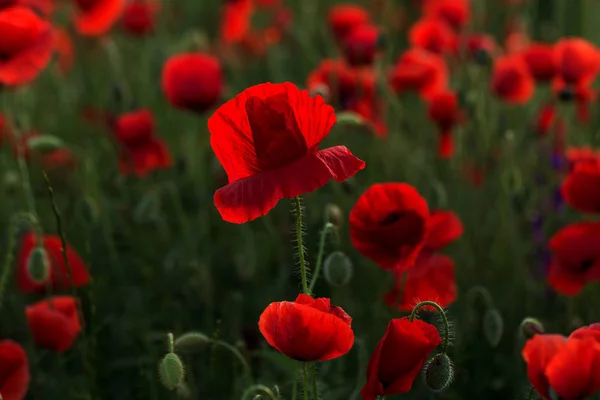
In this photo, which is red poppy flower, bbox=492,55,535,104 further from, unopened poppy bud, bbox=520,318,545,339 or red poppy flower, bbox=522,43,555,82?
unopened poppy bud, bbox=520,318,545,339

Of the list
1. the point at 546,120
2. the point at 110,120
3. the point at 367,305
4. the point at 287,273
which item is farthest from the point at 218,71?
the point at 546,120

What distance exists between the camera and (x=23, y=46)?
2.19 meters

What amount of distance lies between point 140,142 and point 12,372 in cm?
115

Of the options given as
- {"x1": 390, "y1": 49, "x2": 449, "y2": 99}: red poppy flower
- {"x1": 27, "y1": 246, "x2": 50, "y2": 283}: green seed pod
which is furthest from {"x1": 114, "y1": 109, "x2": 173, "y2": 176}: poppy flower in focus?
{"x1": 27, "y1": 246, "x2": 50, "y2": 283}: green seed pod

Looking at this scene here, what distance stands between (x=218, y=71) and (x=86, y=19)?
2.94ft

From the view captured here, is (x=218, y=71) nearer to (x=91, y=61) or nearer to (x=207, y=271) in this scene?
(x=207, y=271)

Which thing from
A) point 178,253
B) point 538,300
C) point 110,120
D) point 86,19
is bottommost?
point 538,300

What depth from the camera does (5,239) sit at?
8.86ft

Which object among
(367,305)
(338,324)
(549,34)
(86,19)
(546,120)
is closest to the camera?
(338,324)

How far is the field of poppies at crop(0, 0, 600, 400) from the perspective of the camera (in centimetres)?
131

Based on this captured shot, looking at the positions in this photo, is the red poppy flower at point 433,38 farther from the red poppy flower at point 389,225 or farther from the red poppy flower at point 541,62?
the red poppy flower at point 389,225

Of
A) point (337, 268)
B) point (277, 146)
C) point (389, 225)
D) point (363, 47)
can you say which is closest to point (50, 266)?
point (337, 268)

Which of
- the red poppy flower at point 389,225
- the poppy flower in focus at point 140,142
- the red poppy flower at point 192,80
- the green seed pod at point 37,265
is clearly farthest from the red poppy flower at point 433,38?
the green seed pod at point 37,265

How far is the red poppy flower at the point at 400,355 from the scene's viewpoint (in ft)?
4.21
